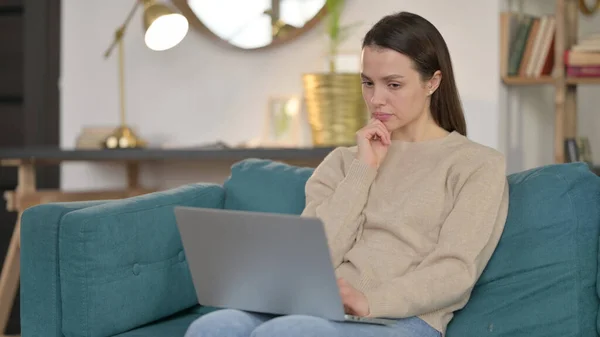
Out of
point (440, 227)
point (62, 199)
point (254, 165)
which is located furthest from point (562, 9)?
point (62, 199)

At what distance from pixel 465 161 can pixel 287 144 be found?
1.76 meters

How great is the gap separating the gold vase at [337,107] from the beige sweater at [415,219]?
116 cm

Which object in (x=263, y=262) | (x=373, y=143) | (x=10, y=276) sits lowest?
(x=10, y=276)

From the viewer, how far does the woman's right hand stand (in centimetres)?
218

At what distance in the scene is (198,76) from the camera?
403 centimetres

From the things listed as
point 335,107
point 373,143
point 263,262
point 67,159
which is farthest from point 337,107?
point 263,262

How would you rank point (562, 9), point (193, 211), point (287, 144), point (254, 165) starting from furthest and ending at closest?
1. point (287, 144)
2. point (562, 9)
3. point (254, 165)
4. point (193, 211)

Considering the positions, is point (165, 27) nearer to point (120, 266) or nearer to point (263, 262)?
point (120, 266)

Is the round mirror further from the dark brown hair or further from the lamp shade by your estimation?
the dark brown hair

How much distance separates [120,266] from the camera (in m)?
2.21

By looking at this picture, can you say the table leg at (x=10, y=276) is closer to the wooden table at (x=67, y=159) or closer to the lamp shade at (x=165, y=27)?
the wooden table at (x=67, y=159)

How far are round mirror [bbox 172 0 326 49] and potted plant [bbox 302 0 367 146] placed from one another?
34cm

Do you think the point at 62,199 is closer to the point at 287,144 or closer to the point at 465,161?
the point at 287,144

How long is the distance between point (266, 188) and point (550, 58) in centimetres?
146
